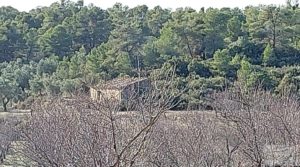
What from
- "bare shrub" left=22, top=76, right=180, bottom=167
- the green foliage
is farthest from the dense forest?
"bare shrub" left=22, top=76, right=180, bottom=167

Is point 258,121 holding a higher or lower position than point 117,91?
lower

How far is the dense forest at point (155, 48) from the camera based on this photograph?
22.5 metres

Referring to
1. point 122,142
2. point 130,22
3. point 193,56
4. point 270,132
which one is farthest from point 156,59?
point 122,142

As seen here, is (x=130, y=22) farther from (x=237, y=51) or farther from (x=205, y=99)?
(x=205, y=99)

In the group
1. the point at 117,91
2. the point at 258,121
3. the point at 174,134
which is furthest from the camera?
the point at 174,134

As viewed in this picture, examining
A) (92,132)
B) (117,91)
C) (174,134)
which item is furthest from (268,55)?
(92,132)

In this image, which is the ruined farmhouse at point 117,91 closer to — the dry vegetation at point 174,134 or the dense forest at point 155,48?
the dry vegetation at point 174,134

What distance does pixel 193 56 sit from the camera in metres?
25.5

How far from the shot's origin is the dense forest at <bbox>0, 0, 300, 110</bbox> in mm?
22516

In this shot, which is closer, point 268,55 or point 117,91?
point 117,91

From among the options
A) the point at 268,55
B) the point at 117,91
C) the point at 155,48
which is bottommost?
the point at 268,55

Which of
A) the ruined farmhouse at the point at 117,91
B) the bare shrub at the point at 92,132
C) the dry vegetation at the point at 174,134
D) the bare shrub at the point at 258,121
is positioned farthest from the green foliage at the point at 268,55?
→ the bare shrub at the point at 92,132

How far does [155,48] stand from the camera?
81.7ft

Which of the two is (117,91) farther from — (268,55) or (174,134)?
(268,55)
